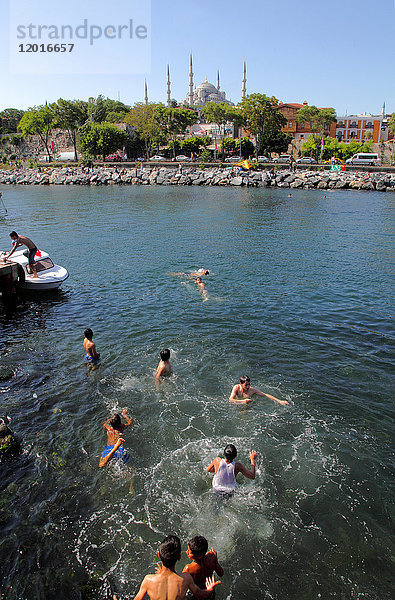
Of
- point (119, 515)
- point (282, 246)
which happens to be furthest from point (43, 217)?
point (119, 515)

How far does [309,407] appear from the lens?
10938 mm

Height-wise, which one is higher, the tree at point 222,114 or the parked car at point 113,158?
the tree at point 222,114

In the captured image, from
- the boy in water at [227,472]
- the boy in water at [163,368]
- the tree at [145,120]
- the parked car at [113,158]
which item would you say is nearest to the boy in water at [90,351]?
the boy in water at [163,368]

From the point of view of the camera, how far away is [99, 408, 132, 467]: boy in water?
881 centimetres

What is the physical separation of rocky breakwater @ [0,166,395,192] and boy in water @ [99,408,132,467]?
243ft

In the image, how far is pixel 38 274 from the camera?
2016cm

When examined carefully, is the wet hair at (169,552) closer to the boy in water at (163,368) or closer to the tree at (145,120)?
the boy in water at (163,368)

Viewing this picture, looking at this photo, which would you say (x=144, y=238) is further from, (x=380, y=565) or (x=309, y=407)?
(x=380, y=565)

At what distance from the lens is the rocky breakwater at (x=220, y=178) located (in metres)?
74.3

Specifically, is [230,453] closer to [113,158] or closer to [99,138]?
[99,138]

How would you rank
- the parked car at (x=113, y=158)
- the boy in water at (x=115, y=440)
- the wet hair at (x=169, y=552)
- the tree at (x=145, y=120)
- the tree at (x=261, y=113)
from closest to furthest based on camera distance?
the wet hair at (x=169, y=552)
the boy in water at (x=115, y=440)
the tree at (x=261, y=113)
the tree at (x=145, y=120)
the parked car at (x=113, y=158)

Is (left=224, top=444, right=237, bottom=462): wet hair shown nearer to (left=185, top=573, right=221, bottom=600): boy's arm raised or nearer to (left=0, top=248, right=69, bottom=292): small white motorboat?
(left=185, top=573, right=221, bottom=600): boy's arm raised

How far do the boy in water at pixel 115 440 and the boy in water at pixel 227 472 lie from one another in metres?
2.18

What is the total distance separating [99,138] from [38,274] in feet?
298
